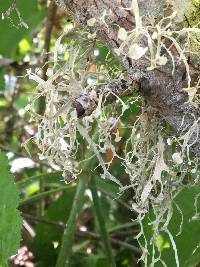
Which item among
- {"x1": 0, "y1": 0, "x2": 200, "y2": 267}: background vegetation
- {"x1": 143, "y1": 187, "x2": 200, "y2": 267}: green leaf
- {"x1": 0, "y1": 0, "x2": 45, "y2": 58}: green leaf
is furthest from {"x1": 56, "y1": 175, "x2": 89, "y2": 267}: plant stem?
{"x1": 0, "y1": 0, "x2": 45, "y2": 58}: green leaf

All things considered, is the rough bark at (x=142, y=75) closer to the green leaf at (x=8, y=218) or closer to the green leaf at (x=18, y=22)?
the green leaf at (x=8, y=218)

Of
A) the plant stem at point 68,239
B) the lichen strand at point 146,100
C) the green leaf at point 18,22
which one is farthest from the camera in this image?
the green leaf at point 18,22

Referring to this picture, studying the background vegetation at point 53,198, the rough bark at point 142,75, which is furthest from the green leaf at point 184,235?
the rough bark at point 142,75

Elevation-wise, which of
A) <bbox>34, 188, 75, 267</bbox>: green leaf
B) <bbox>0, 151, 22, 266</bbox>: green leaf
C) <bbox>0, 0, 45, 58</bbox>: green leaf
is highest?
<bbox>0, 0, 45, 58</bbox>: green leaf

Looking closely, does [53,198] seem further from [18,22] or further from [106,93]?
[106,93]

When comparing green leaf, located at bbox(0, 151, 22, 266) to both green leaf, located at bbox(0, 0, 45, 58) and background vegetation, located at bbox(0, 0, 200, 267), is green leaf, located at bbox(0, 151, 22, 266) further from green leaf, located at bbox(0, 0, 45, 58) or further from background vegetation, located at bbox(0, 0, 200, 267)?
green leaf, located at bbox(0, 0, 45, 58)

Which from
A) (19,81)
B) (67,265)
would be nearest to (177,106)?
(67,265)

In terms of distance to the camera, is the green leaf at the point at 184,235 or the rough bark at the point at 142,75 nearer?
the rough bark at the point at 142,75

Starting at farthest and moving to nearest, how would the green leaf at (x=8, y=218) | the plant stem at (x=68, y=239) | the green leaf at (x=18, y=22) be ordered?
the green leaf at (x=18, y=22)
the plant stem at (x=68, y=239)
the green leaf at (x=8, y=218)
